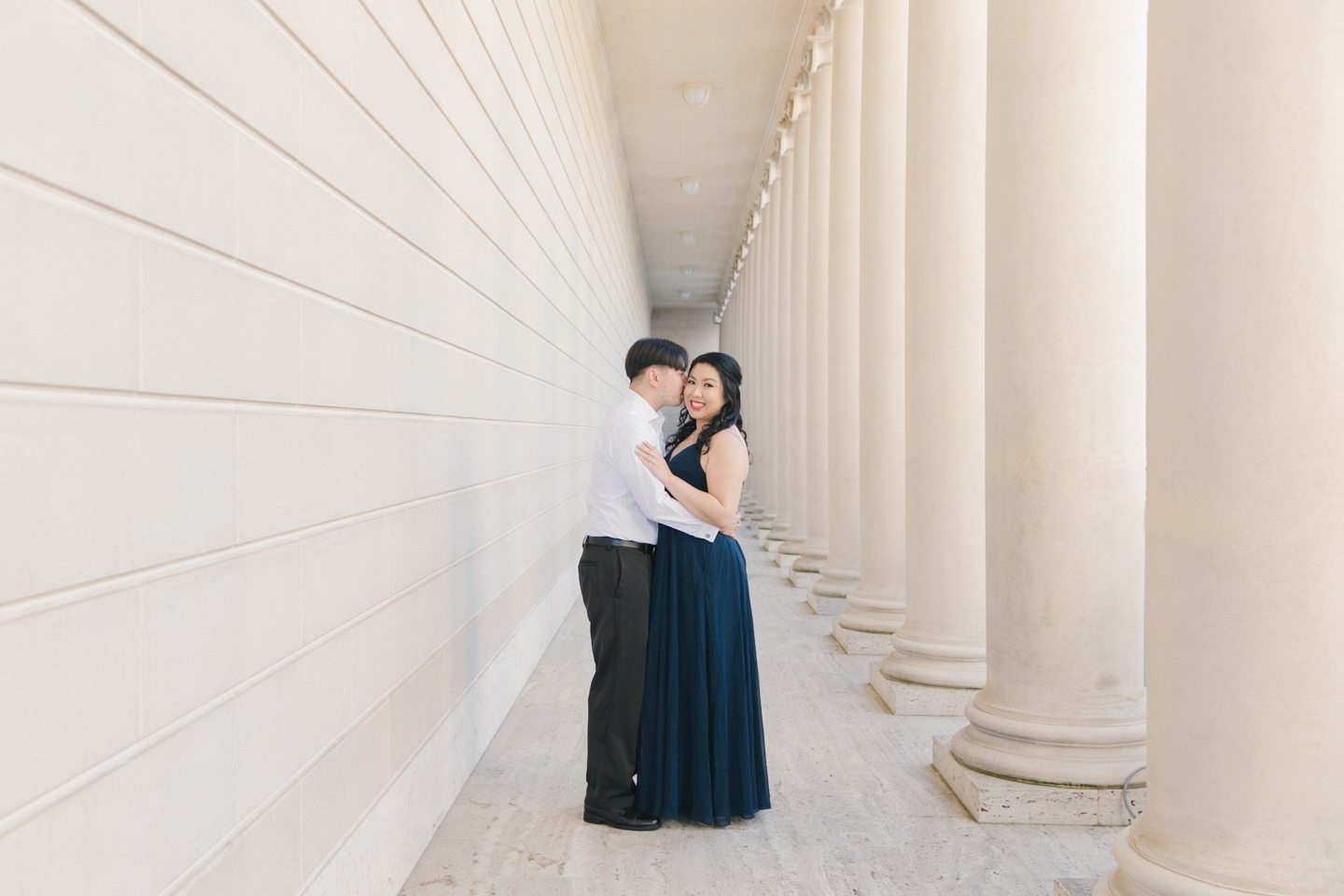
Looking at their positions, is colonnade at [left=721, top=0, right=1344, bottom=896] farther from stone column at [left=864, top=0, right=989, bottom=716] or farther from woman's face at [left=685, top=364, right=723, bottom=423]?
woman's face at [left=685, top=364, right=723, bottom=423]

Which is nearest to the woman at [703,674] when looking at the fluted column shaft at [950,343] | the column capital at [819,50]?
Result: the fluted column shaft at [950,343]

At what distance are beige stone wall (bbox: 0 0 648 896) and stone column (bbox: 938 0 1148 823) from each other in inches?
151

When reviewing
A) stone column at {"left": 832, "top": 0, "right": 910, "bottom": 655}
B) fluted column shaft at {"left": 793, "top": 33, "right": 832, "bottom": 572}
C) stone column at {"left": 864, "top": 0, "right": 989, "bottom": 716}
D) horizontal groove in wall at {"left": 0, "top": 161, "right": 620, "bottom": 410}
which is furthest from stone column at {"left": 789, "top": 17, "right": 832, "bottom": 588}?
horizontal groove in wall at {"left": 0, "top": 161, "right": 620, "bottom": 410}

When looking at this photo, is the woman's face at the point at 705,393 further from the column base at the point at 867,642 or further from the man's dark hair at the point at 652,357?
the column base at the point at 867,642

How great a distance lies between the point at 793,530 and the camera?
75.4 feet

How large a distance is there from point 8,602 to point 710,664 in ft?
16.0

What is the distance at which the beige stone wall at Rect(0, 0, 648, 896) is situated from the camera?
2.46 m

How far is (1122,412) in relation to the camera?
692cm

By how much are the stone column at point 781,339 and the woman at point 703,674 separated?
1686 centimetres

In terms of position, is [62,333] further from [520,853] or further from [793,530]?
[793,530]

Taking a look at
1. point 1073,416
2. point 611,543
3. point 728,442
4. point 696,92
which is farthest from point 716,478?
point 696,92

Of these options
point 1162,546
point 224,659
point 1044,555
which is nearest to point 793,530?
point 1044,555

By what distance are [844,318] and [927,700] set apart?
25.3 feet

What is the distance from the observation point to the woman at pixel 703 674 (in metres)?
6.67
